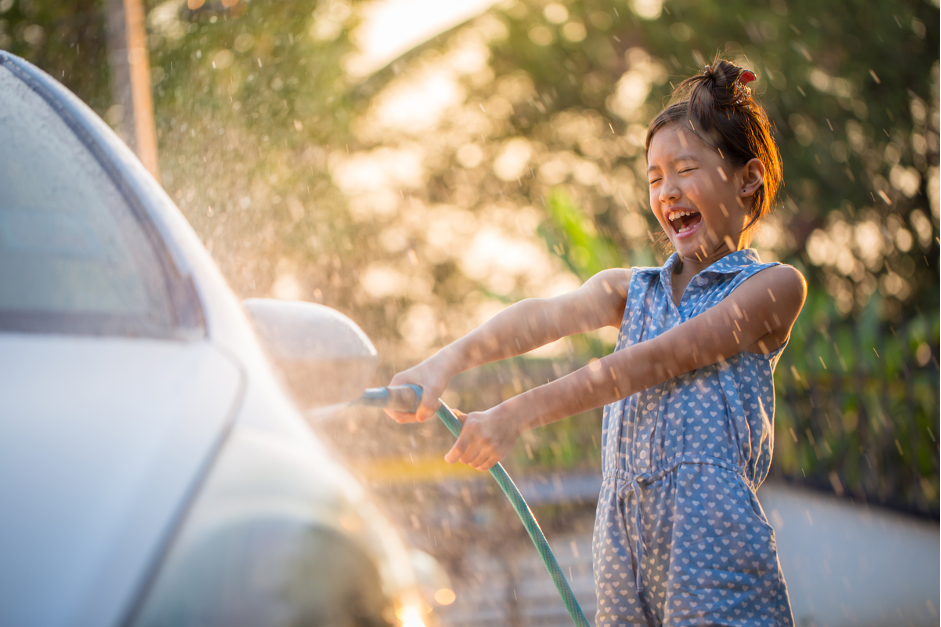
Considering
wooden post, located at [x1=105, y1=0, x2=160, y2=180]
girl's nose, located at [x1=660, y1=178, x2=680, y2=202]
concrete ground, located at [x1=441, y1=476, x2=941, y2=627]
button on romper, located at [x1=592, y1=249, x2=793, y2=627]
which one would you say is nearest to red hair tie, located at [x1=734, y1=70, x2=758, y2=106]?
girl's nose, located at [x1=660, y1=178, x2=680, y2=202]

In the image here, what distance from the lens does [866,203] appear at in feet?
43.9

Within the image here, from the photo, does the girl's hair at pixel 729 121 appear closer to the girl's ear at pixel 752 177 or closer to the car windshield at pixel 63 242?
the girl's ear at pixel 752 177

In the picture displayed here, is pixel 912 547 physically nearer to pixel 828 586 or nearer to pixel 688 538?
pixel 828 586

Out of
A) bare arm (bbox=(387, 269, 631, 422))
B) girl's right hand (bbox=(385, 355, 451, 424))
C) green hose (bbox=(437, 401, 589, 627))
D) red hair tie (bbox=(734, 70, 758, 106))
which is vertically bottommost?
green hose (bbox=(437, 401, 589, 627))

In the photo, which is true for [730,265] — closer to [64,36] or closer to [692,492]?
[692,492]

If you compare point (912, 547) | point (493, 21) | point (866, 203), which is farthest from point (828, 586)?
point (493, 21)

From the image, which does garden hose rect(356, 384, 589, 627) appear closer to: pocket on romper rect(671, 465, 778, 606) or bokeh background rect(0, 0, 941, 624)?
pocket on romper rect(671, 465, 778, 606)

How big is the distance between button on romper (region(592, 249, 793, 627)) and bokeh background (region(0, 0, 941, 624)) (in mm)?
2349

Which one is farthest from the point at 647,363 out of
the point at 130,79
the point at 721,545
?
the point at 130,79

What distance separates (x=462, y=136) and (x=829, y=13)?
7999 millimetres

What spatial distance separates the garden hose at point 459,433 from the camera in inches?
46.1

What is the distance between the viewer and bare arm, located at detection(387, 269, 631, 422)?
53.4 inches

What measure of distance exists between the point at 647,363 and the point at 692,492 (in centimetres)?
26

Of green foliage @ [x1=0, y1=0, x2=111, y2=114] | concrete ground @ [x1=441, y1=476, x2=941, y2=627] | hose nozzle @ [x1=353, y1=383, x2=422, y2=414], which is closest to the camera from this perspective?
hose nozzle @ [x1=353, y1=383, x2=422, y2=414]
